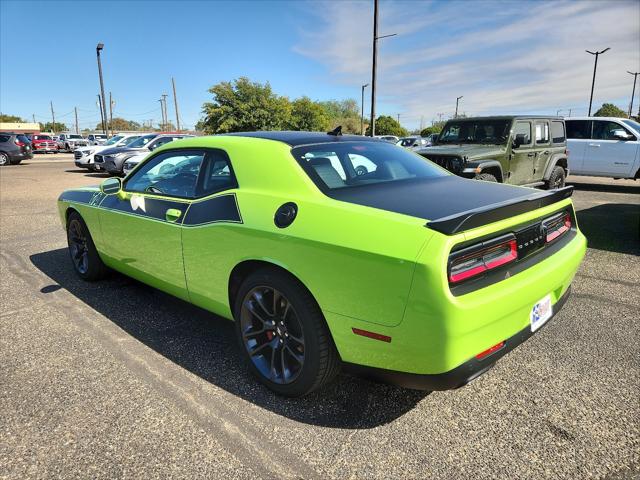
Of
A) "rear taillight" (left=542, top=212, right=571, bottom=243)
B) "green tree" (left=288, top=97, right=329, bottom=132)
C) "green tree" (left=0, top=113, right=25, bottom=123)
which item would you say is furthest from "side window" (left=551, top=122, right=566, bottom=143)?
"green tree" (left=0, top=113, right=25, bottom=123)

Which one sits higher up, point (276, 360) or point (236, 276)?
point (236, 276)

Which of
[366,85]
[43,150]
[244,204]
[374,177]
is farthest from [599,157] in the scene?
[43,150]

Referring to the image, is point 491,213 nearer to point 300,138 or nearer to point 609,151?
point 300,138

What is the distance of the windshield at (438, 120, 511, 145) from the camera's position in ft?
27.2

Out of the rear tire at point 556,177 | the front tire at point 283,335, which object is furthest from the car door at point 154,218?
the rear tire at point 556,177

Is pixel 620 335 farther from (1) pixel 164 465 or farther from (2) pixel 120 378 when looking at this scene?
(2) pixel 120 378

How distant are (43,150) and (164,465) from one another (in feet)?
143

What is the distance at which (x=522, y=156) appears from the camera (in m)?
8.45

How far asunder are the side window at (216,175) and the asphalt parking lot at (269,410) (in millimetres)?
1124

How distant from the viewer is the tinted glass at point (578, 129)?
1196cm

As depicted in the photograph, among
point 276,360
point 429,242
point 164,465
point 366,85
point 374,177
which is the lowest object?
point 164,465

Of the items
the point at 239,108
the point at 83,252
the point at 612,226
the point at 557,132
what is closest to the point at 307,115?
the point at 239,108

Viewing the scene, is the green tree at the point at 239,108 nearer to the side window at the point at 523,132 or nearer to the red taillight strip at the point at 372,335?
the side window at the point at 523,132

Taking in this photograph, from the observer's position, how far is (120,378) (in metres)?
2.74
